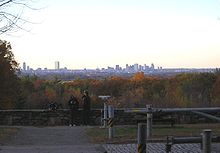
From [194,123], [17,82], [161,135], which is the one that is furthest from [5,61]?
[161,135]

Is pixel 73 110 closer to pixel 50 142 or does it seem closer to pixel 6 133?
pixel 6 133

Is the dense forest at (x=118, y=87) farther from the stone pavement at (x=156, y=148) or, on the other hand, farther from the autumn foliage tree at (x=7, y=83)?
the stone pavement at (x=156, y=148)

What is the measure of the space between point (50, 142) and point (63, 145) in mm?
1341

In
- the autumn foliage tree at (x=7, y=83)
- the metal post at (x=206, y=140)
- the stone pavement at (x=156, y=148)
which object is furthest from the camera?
the autumn foliage tree at (x=7, y=83)

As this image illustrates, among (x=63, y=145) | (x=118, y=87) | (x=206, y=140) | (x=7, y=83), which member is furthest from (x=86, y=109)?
(x=118, y=87)

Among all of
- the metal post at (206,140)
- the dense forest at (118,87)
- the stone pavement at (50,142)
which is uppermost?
the metal post at (206,140)

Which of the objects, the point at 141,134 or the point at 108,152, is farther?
the point at 108,152

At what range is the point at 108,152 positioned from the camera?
1505 centimetres

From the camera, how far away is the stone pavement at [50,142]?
1584cm

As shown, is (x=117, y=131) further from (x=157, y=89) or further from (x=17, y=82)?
(x=157, y=89)

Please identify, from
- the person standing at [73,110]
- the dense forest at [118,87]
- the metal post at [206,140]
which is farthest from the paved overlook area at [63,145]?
the dense forest at [118,87]

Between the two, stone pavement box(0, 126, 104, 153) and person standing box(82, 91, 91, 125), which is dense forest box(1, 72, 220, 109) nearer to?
person standing box(82, 91, 91, 125)

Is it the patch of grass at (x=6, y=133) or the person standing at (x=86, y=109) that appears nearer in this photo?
the patch of grass at (x=6, y=133)

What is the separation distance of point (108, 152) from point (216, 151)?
2.95 metres
